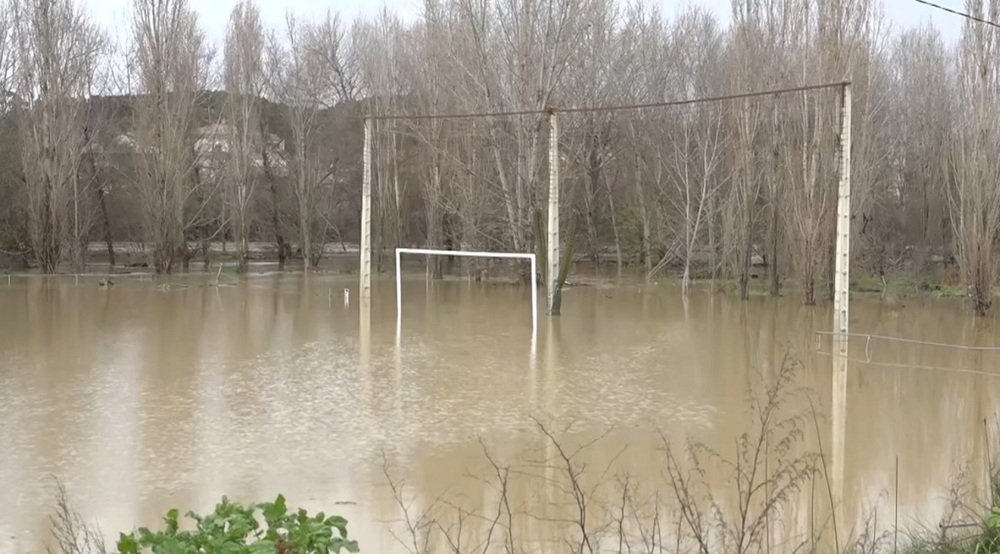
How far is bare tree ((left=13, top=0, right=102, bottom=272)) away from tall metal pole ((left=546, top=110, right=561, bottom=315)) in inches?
629

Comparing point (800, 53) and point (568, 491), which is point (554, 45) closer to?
point (800, 53)

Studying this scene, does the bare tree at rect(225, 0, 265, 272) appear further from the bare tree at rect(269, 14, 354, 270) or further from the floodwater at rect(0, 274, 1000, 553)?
the floodwater at rect(0, 274, 1000, 553)

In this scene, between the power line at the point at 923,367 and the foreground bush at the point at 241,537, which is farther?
the power line at the point at 923,367

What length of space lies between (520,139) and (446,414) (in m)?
13.6

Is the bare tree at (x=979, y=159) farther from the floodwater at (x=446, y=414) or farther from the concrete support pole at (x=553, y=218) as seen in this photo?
the concrete support pole at (x=553, y=218)

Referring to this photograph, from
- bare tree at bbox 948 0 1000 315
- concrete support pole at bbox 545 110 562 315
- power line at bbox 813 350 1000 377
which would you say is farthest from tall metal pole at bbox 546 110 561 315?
bare tree at bbox 948 0 1000 315

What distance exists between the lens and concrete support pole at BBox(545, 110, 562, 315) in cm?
1592

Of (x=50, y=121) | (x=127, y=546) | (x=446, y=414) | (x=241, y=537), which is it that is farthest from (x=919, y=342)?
(x=50, y=121)

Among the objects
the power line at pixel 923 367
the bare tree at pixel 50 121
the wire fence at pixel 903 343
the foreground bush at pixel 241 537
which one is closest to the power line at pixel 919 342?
the wire fence at pixel 903 343

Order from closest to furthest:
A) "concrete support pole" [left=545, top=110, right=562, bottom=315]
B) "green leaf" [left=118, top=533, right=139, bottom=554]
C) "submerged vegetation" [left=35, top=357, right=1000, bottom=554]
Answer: "green leaf" [left=118, top=533, right=139, bottom=554], "submerged vegetation" [left=35, top=357, right=1000, bottom=554], "concrete support pole" [left=545, top=110, right=562, bottom=315]

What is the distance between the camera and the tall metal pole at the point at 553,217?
52.2ft

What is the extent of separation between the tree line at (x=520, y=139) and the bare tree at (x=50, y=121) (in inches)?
2.7

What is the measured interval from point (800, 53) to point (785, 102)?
1156 mm

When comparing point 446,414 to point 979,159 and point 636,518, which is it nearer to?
point 636,518
